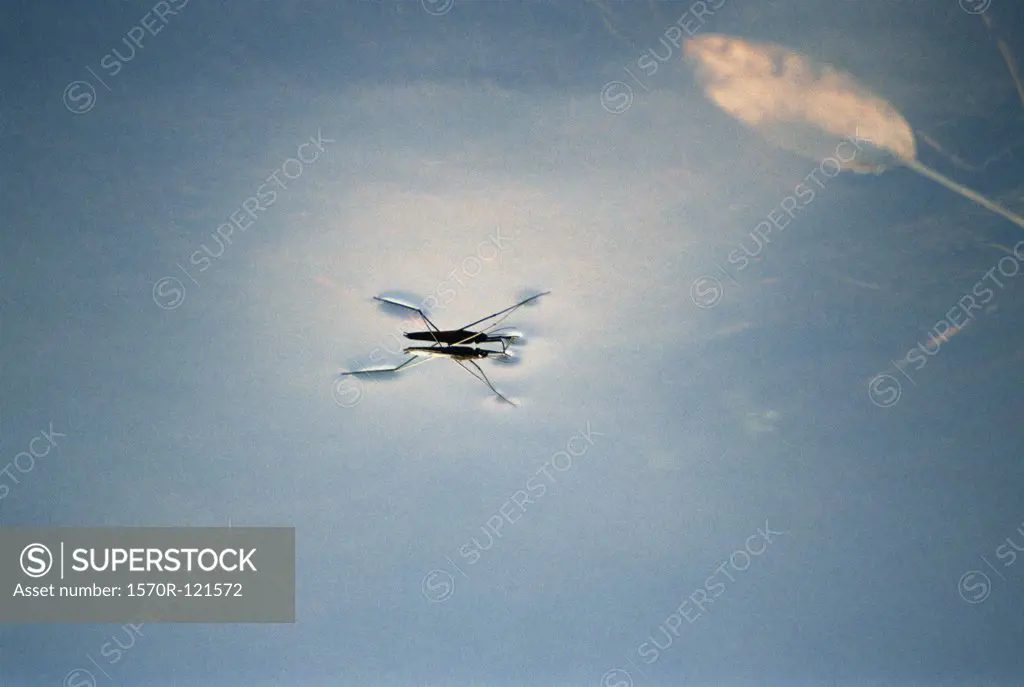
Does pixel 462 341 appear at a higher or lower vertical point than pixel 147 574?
higher

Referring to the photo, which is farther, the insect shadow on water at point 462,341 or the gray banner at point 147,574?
the gray banner at point 147,574

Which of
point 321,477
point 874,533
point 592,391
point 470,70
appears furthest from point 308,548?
point 874,533

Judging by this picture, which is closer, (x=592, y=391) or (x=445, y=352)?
(x=445, y=352)

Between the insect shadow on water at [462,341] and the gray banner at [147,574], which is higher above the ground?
the insect shadow on water at [462,341]

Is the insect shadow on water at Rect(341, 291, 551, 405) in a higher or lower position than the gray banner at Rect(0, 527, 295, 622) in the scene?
higher

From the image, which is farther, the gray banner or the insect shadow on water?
the gray banner

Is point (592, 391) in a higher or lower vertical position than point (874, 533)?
higher

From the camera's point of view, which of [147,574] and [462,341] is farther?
[147,574]

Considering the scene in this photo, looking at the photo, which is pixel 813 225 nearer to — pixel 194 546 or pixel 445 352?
pixel 445 352
